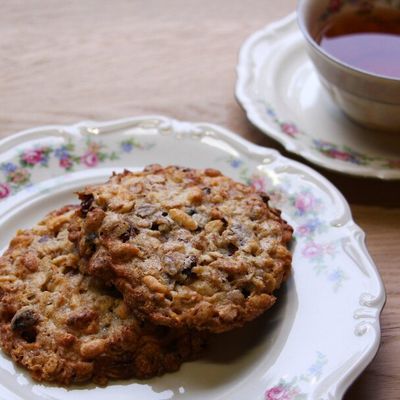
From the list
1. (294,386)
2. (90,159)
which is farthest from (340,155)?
(294,386)

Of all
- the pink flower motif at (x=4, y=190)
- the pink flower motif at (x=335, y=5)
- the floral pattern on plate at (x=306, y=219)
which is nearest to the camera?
the floral pattern on plate at (x=306, y=219)

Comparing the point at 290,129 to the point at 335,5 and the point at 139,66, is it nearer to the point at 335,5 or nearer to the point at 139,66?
the point at 335,5

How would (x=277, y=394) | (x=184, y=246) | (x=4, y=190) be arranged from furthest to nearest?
1. (x=4, y=190)
2. (x=184, y=246)
3. (x=277, y=394)

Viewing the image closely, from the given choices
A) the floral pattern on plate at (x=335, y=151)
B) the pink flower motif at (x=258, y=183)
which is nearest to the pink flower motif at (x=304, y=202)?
the pink flower motif at (x=258, y=183)

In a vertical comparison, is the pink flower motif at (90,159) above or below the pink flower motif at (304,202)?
above

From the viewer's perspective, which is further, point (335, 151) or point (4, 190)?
point (335, 151)

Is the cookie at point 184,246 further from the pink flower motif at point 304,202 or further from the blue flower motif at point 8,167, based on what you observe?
the blue flower motif at point 8,167

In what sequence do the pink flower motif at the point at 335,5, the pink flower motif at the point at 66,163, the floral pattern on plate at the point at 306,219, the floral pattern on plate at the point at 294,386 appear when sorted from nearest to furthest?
the floral pattern on plate at the point at 294,386 → the floral pattern on plate at the point at 306,219 → the pink flower motif at the point at 66,163 → the pink flower motif at the point at 335,5

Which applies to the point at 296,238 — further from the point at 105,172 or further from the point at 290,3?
the point at 290,3
